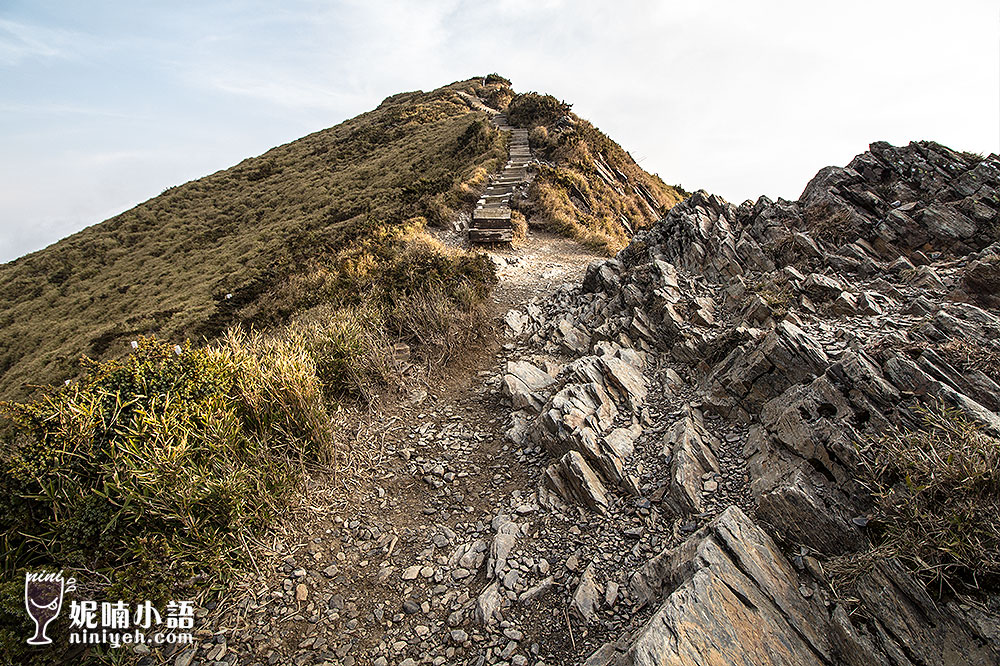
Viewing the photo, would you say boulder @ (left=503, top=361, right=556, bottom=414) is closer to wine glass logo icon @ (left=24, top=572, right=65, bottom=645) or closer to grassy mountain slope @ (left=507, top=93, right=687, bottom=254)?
wine glass logo icon @ (left=24, top=572, right=65, bottom=645)

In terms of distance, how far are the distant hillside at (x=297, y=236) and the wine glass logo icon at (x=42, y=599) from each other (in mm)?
7416

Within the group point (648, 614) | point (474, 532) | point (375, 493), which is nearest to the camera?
point (648, 614)

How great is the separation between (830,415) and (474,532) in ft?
14.5

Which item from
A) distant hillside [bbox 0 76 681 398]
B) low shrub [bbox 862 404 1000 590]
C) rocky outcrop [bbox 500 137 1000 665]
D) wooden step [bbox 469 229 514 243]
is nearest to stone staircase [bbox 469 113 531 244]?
wooden step [bbox 469 229 514 243]

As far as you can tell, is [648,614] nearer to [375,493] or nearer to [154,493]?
[375,493]

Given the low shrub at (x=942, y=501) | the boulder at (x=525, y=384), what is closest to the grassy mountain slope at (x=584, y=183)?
the boulder at (x=525, y=384)

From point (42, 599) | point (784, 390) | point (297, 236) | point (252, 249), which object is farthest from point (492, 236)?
point (252, 249)

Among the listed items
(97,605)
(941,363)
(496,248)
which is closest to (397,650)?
(97,605)

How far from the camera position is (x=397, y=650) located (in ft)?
13.3

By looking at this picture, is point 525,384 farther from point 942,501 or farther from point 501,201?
point 501,201

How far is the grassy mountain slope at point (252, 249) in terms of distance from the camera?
54.8 ft

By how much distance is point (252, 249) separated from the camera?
26.4 metres

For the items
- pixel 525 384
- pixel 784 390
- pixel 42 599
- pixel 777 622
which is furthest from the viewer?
pixel 525 384

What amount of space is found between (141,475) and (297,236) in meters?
24.1
